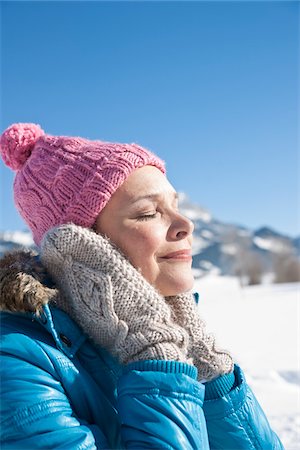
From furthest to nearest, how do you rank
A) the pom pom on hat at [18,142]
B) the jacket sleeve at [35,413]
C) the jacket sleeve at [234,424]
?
the pom pom on hat at [18,142], the jacket sleeve at [234,424], the jacket sleeve at [35,413]

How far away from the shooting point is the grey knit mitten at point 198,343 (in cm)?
191

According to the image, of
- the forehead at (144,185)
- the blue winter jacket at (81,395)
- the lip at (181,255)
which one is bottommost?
the blue winter jacket at (81,395)

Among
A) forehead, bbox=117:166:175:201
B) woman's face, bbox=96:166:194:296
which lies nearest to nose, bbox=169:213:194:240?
woman's face, bbox=96:166:194:296

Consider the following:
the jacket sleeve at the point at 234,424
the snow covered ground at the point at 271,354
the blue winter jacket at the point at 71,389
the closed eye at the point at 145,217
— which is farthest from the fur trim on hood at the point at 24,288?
the snow covered ground at the point at 271,354

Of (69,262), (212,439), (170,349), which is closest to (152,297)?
(170,349)

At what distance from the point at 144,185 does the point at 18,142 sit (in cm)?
67

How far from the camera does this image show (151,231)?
1781mm

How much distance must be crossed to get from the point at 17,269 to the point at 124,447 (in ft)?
2.26

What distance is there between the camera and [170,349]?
1550 millimetres

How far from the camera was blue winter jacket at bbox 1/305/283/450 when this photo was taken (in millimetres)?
1359

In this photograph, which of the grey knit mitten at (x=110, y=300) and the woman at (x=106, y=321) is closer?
the woman at (x=106, y=321)

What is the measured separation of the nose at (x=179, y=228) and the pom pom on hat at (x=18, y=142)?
784 millimetres

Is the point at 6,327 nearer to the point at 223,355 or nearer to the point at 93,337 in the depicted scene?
the point at 93,337

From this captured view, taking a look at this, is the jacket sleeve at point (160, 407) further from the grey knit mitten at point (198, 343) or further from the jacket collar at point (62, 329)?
the grey knit mitten at point (198, 343)
